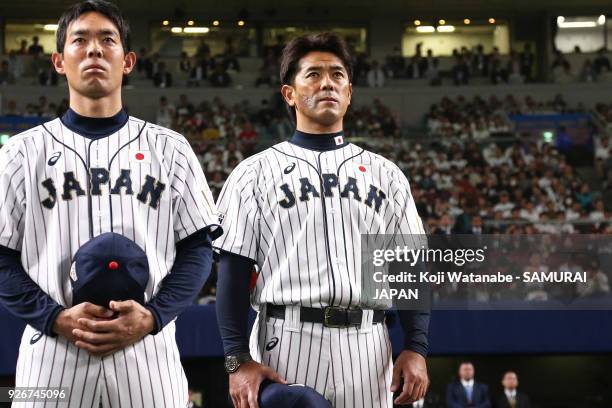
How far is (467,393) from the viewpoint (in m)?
12.9

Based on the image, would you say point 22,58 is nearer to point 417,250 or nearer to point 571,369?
point 571,369

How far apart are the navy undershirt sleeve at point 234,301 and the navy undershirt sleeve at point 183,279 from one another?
276 millimetres

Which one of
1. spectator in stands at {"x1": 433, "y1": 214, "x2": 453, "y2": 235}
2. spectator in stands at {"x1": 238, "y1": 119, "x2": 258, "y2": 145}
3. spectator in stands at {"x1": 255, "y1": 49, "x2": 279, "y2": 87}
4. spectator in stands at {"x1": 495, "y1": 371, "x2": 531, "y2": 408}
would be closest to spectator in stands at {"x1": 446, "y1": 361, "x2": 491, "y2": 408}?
spectator in stands at {"x1": 495, "y1": 371, "x2": 531, "y2": 408}

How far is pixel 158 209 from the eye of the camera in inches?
162

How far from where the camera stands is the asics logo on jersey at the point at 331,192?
456 cm

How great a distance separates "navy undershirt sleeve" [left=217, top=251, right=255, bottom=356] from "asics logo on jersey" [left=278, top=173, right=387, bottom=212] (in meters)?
0.32

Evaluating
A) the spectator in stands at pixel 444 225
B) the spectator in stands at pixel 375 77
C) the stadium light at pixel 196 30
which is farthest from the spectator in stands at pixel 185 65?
the spectator in stands at pixel 444 225

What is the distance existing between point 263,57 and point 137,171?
28309 millimetres

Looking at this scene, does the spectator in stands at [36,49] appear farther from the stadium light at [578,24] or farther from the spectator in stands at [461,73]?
the stadium light at [578,24]

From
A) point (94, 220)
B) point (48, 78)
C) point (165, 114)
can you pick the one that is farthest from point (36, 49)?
point (94, 220)

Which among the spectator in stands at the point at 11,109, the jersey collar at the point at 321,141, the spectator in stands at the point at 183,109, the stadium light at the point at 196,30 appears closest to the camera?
the jersey collar at the point at 321,141

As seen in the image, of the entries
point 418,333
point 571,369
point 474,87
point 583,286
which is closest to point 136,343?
point 418,333

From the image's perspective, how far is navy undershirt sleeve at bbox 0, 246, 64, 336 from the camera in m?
3.85

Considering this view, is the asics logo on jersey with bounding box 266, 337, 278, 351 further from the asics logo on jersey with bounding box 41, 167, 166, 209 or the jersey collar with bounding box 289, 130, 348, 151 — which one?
the jersey collar with bounding box 289, 130, 348, 151
